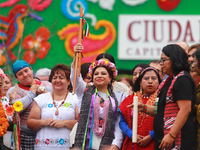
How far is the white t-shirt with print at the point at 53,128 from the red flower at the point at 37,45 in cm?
814

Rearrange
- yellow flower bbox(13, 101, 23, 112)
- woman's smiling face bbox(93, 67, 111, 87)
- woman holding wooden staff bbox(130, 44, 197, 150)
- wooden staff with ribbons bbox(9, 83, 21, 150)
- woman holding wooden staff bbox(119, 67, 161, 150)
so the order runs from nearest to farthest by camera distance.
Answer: woman holding wooden staff bbox(130, 44, 197, 150) < woman holding wooden staff bbox(119, 67, 161, 150) < woman's smiling face bbox(93, 67, 111, 87) < yellow flower bbox(13, 101, 23, 112) < wooden staff with ribbons bbox(9, 83, 21, 150)

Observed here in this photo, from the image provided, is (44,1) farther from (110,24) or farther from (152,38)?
(152,38)

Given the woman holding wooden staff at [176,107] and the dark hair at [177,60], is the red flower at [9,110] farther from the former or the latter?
the dark hair at [177,60]

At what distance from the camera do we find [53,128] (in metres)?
4.43

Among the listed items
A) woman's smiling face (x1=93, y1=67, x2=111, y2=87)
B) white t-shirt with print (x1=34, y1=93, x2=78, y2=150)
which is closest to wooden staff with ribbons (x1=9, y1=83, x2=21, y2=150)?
white t-shirt with print (x1=34, y1=93, x2=78, y2=150)

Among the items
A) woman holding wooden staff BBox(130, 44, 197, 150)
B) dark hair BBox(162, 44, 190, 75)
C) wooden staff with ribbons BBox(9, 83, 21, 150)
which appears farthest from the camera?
wooden staff with ribbons BBox(9, 83, 21, 150)

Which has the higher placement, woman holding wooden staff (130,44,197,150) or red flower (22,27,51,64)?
red flower (22,27,51,64)

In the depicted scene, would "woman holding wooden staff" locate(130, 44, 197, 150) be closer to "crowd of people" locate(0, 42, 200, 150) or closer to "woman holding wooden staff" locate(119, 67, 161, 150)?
"crowd of people" locate(0, 42, 200, 150)

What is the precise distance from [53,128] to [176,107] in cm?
178

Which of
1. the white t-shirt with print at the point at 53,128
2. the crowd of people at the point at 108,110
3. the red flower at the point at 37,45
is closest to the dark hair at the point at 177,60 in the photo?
the crowd of people at the point at 108,110

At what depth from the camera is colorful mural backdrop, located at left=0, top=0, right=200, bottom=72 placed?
12.6 meters

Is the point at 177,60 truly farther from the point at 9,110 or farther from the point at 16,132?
the point at 16,132

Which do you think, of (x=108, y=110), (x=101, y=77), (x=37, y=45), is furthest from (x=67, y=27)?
(x=108, y=110)

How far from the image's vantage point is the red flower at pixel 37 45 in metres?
12.6
